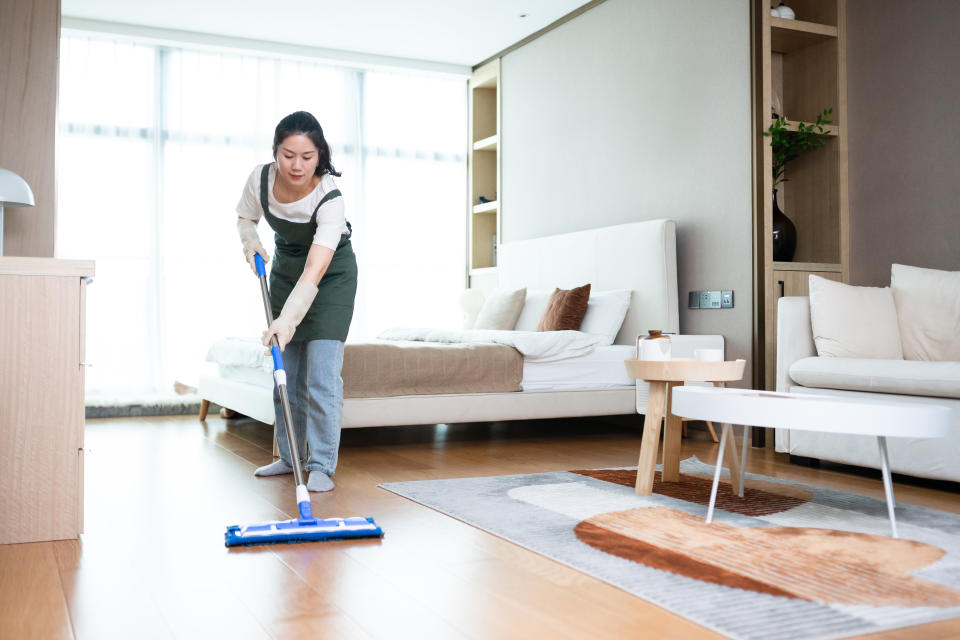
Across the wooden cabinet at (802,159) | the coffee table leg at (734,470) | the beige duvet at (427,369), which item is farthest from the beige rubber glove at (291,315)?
the wooden cabinet at (802,159)

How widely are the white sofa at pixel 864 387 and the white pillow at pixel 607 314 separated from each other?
1161mm

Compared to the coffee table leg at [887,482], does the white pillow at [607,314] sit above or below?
above

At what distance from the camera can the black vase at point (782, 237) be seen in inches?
164

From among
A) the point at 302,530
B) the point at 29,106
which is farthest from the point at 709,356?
the point at 29,106

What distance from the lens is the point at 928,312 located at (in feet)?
11.2

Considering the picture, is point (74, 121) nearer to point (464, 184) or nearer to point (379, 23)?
point (379, 23)

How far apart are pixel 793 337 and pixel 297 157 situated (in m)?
2.12

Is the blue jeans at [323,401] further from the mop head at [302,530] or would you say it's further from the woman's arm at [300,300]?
the mop head at [302,530]

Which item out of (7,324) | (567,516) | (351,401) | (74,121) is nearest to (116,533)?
(7,324)

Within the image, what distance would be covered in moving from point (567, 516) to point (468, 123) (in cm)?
506

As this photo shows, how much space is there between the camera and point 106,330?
5.82m

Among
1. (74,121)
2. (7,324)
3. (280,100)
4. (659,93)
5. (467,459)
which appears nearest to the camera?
(7,324)

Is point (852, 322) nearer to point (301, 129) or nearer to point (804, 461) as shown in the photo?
point (804, 461)

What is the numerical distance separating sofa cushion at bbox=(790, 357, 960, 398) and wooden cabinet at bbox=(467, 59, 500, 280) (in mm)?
3761
